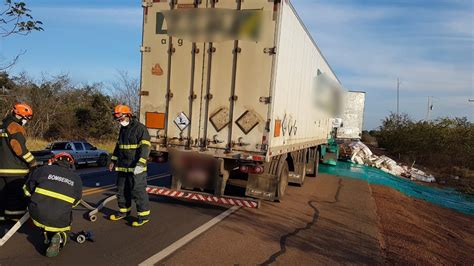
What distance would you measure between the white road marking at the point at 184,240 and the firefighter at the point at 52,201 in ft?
3.72

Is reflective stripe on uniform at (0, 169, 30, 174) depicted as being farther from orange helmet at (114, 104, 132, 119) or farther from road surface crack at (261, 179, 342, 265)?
road surface crack at (261, 179, 342, 265)

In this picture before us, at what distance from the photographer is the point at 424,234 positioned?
890 cm

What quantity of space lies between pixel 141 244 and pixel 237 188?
438 cm

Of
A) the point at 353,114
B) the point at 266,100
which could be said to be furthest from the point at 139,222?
the point at 353,114

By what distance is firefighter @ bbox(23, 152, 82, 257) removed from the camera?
5.29 m

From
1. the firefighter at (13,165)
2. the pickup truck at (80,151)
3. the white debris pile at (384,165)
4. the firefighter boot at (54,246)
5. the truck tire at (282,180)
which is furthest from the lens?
the white debris pile at (384,165)

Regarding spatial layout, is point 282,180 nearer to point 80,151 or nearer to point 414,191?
point 414,191

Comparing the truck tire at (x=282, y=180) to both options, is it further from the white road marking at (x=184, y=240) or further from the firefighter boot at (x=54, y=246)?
the firefighter boot at (x=54, y=246)

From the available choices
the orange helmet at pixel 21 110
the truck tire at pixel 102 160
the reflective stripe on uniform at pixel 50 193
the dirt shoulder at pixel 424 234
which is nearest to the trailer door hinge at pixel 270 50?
the dirt shoulder at pixel 424 234

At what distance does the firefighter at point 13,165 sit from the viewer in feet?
20.4

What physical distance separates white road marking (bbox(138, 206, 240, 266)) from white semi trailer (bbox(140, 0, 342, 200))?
0.57 m

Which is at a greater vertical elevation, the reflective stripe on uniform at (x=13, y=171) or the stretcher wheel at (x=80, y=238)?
the reflective stripe on uniform at (x=13, y=171)

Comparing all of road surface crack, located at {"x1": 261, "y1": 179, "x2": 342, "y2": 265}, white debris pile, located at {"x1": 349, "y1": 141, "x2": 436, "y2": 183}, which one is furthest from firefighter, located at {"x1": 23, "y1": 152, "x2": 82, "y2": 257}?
white debris pile, located at {"x1": 349, "y1": 141, "x2": 436, "y2": 183}

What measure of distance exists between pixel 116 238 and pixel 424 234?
6.23 metres
